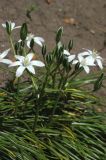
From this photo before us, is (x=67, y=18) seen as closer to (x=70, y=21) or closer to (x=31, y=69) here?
(x=70, y=21)

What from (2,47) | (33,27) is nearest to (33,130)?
(2,47)

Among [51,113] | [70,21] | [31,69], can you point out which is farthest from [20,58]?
[70,21]

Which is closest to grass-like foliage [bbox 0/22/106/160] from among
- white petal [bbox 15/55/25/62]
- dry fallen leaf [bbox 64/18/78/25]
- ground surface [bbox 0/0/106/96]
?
white petal [bbox 15/55/25/62]

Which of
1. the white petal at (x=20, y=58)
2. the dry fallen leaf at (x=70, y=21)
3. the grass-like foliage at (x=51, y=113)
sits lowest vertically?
the grass-like foliage at (x=51, y=113)

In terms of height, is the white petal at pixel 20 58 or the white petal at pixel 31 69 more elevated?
the white petal at pixel 20 58

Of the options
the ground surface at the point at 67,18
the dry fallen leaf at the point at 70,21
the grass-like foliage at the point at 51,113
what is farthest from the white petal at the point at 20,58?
the dry fallen leaf at the point at 70,21

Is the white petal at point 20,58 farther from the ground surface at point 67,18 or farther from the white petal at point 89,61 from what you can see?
the ground surface at point 67,18
